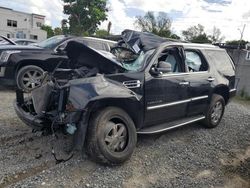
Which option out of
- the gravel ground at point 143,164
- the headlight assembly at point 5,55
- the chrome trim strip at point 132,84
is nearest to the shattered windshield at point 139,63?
the chrome trim strip at point 132,84

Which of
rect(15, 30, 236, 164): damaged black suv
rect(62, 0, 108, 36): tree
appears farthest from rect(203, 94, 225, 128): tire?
rect(62, 0, 108, 36): tree

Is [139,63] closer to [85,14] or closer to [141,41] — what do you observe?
[141,41]

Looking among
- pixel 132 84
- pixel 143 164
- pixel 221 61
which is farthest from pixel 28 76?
pixel 221 61

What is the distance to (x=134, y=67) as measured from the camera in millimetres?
4711

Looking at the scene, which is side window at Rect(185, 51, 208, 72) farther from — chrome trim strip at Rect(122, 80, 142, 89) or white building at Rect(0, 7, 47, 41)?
white building at Rect(0, 7, 47, 41)

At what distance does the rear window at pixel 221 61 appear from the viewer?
6301mm

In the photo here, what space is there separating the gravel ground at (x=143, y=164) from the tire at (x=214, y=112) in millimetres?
452

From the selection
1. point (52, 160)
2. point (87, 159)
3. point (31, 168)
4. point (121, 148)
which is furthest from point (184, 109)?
point (31, 168)

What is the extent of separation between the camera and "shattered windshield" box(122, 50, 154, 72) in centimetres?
463

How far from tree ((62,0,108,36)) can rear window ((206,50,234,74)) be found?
33.5m

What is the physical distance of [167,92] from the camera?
490 centimetres

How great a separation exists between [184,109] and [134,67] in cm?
138

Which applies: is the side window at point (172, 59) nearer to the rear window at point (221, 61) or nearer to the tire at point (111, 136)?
the rear window at point (221, 61)

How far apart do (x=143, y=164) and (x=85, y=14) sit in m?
37.7
